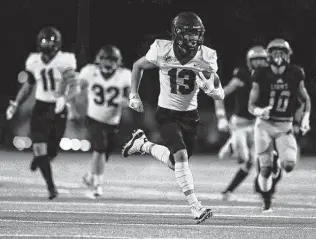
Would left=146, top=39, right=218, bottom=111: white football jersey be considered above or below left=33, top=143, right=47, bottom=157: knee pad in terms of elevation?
above

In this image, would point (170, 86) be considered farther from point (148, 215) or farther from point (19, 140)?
point (19, 140)

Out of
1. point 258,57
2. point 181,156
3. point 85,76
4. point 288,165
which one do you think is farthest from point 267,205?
point 85,76

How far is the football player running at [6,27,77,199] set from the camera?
11953 mm

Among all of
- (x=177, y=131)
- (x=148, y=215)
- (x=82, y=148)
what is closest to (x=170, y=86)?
(x=177, y=131)

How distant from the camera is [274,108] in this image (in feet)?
36.7

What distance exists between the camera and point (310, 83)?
1179 inches

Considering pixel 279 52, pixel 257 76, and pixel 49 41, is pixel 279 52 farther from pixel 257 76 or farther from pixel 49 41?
pixel 49 41

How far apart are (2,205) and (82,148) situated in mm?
14620

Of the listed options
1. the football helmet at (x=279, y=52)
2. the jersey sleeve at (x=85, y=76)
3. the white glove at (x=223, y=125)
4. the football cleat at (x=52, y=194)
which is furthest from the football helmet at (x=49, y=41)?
the football helmet at (x=279, y=52)

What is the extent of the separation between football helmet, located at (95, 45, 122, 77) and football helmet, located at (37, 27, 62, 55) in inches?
31.5

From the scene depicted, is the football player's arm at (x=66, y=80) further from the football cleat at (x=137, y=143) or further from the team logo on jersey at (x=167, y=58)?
the team logo on jersey at (x=167, y=58)

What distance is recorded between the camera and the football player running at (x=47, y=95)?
11953 millimetres

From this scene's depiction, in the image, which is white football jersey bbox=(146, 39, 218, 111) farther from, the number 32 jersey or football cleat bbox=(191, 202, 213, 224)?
the number 32 jersey

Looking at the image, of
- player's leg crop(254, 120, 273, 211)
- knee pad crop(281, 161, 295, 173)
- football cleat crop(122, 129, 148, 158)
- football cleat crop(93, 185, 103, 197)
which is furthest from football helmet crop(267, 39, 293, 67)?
football cleat crop(93, 185, 103, 197)
